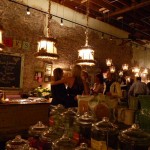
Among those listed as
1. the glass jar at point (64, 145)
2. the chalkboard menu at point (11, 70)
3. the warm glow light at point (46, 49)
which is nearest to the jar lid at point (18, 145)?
the glass jar at point (64, 145)

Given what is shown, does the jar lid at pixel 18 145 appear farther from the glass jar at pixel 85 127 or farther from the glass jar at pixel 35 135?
the glass jar at pixel 85 127

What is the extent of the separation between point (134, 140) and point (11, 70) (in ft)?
21.3

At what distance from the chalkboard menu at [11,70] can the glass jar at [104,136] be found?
19.9ft

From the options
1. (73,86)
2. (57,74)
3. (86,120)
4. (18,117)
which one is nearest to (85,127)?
(86,120)

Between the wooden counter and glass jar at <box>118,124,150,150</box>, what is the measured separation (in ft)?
13.4

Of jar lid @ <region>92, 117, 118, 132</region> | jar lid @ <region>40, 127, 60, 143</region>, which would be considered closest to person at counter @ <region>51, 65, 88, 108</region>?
jar lid @ <region>40, 127, 60, 143</region>

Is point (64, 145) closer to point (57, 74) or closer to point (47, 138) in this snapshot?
point (47, 138)

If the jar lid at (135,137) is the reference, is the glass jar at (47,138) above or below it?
below

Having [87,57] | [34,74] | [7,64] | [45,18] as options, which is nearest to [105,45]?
[45,18]

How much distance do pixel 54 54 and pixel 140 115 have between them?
5.76ft

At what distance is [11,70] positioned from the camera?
7.16m

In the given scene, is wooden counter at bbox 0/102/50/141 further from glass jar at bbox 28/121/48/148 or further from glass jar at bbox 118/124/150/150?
glass jar at bbox 118/124/150/150

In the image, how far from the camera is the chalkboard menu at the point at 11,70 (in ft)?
22.7

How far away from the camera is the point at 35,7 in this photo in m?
7.72
